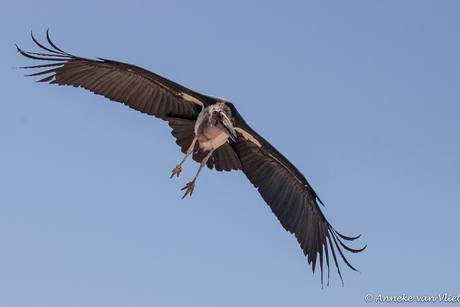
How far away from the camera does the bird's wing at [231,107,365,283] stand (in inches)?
598

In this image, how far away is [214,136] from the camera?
48.4 ft

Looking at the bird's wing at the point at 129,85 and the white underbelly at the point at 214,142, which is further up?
the bird's wing at the point at 129,85

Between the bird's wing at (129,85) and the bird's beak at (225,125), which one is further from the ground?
the bird's wing at (129,85)

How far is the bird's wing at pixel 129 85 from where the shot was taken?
14305mm

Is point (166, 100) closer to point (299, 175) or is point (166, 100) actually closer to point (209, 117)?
point (209, 117)

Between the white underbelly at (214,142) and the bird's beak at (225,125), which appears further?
the white underbelly at (214,142)

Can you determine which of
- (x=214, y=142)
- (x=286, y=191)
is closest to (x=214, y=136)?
(x=214, y=142)

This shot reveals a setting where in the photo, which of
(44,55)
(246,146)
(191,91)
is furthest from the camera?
(246,146)

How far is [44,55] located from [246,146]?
5.02m

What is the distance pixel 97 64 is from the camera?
14.3 metres

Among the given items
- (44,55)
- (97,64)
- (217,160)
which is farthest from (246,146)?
(44,55)

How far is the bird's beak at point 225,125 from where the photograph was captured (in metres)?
14.0

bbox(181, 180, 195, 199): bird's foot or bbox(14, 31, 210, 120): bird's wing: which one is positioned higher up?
bbox(14, 31, 210, 120): bird's wing

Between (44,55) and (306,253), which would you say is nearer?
(44,55)
